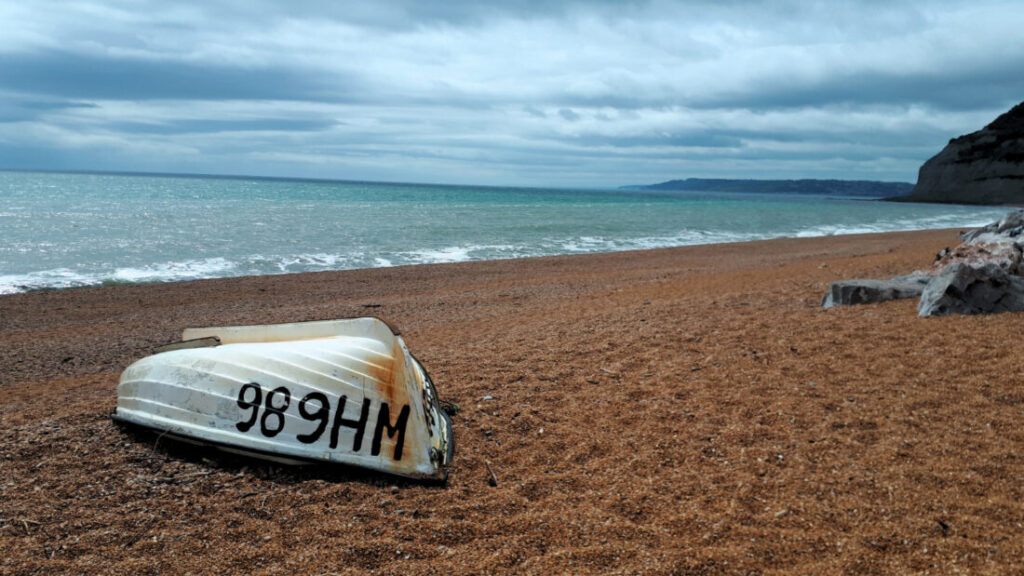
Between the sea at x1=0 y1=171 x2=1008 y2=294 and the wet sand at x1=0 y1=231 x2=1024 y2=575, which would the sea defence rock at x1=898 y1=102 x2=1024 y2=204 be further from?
the wet sand at x1=0 y1=231 x2=1024 y2=575

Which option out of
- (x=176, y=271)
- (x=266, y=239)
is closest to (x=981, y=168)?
(x=266, y=239)

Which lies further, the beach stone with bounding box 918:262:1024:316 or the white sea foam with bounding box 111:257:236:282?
the white sea foam with bounding box 111:257:236:282

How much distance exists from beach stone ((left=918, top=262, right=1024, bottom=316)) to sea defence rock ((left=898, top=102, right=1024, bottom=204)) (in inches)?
3210

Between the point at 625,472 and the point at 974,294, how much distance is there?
17.5ft

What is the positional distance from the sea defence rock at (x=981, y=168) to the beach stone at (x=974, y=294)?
3210 inches

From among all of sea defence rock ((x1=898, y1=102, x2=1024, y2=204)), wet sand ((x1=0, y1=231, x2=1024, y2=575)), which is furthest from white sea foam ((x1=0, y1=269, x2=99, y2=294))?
sea defence rock ((x1=898, y1=102, x2=1024, y2=204))

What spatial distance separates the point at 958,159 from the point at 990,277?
9576 centimetres

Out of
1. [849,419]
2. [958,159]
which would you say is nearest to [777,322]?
[849,419]

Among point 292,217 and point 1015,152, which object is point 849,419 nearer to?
point 292,217

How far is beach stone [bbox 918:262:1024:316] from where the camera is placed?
258 inches

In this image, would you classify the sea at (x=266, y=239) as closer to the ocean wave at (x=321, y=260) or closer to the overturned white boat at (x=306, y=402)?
the ocean wave at (x=321, y=260)

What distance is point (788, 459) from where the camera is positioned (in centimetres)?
387

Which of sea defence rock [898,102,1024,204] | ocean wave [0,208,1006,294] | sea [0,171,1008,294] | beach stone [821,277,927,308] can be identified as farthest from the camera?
sea defence rock [898,102,1024,204]

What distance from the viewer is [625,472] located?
3.83 metres
